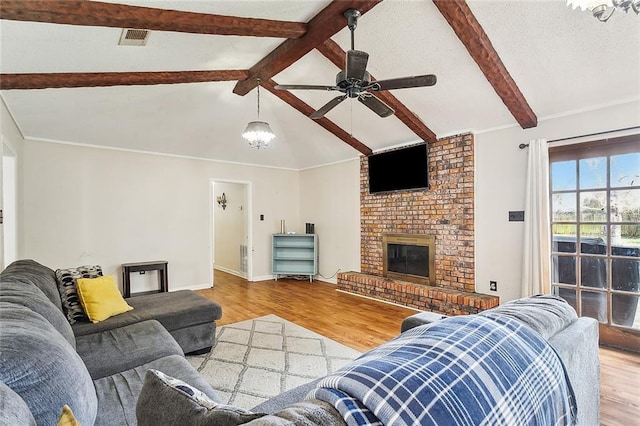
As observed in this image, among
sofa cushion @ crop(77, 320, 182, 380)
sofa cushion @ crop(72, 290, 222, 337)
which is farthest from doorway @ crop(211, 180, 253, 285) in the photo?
sofa cushion @ crop(77, 320, 182, 380)

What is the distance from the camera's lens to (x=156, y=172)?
5.50 metres

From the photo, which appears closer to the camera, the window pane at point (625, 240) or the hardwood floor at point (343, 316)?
the hardwood floor at point (343, 316)

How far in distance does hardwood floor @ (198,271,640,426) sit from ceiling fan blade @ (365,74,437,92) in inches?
96.2

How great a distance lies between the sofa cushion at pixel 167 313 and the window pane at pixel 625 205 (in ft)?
13.4

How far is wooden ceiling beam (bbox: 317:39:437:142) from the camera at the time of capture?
11.0 ft

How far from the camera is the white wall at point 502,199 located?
12.7ft

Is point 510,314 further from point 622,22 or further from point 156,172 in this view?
point 156,172

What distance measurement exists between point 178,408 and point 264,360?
2.36 metres

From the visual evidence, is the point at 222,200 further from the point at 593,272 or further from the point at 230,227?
the point at 593,272

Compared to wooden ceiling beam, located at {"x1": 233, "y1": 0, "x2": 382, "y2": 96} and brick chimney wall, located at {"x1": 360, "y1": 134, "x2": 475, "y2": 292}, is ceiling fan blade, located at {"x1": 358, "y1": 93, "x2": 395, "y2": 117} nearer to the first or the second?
wooden ceiling beam, located at {"x1": 233, "y1": 0, "x2": 382, "y2": 96}

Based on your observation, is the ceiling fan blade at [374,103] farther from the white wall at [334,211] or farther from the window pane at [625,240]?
the white wall at [334,211]

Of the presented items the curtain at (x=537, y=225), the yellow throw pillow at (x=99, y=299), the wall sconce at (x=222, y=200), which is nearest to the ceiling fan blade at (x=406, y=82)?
the curtain at (x=537, y=225)

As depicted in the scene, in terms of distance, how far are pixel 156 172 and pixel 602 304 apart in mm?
6335

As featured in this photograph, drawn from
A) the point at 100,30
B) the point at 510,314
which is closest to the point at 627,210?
the point at 510,314
